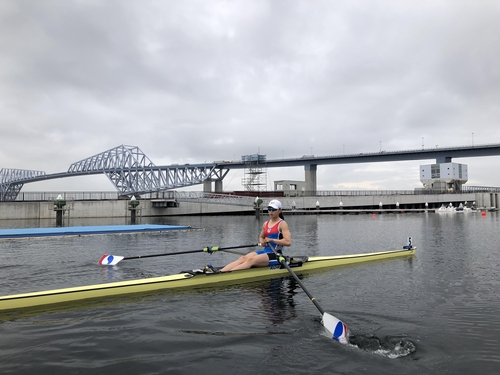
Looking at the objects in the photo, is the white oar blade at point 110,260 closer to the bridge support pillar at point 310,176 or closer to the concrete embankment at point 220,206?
the concrete embankment at point 220,206

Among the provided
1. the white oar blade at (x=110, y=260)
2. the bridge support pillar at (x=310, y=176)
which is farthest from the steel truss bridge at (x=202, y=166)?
the white oar blade at (x=110, y=260)

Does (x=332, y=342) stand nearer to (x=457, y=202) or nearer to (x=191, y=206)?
(x=191, y=206)

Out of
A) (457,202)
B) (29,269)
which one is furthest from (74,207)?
(457,202)

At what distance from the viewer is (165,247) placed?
20.3 m

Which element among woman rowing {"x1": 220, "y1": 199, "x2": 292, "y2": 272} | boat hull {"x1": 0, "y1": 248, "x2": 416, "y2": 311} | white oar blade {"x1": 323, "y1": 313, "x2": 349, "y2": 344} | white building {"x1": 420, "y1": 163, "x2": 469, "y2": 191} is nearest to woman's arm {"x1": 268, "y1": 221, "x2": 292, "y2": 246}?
woman rowing {"x1": 220, "y1": 199, "x2": 292, "y2": 272}

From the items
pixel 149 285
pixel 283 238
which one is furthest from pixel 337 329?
pixel 149 285

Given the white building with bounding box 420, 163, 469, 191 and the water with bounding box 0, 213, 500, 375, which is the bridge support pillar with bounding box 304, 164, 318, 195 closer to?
the white building with bounding box 420, 163, 469, 191

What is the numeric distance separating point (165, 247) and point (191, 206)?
48.2 meters

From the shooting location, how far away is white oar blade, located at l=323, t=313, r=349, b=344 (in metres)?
6.74

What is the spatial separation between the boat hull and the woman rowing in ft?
0.65

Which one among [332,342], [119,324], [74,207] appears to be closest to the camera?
[332,342]

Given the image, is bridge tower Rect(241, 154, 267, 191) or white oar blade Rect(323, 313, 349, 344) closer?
white oar blade Rect(323, 313, 349, 344)

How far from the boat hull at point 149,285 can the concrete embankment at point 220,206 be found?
50738 millimetres

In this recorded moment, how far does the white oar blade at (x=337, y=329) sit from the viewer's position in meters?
6.74
